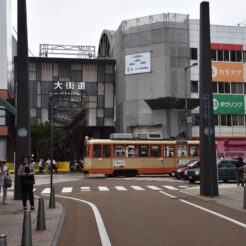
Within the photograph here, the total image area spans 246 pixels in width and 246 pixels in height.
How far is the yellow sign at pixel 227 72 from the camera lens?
205 ft

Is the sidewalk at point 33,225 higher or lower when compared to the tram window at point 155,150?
lower

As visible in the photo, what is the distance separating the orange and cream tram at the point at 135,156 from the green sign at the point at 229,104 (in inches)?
804

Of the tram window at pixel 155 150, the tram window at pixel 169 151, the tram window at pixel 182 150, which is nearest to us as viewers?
the tram window at pixel 155 150

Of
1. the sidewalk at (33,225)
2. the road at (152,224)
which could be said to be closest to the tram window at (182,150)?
the road at (152,224)

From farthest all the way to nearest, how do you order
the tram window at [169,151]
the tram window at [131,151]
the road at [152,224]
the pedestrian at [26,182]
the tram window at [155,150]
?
the tram window at [169,151] < the tram window at [155,150] < the tram window at [131,151] < the pedestrian at [26,182] < the road at [152,224]

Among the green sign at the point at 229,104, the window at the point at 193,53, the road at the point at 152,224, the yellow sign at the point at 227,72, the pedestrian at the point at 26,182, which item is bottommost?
the road at the point at 152,224

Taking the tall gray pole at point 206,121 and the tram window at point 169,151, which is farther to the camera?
the tram window at point 169,151

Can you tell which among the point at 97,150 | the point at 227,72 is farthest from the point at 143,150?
the point at 227,72

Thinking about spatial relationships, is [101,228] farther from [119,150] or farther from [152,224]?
[119,150]

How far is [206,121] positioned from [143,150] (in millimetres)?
18897

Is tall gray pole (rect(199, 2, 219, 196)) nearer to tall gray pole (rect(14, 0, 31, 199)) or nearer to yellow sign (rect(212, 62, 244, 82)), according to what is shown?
tall gray pole (rect(14, 0, 31, 199))

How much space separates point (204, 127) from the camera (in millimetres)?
22000

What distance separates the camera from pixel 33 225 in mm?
12555

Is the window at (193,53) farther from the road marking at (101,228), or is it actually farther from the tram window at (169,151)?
the road marking at (101,228)
